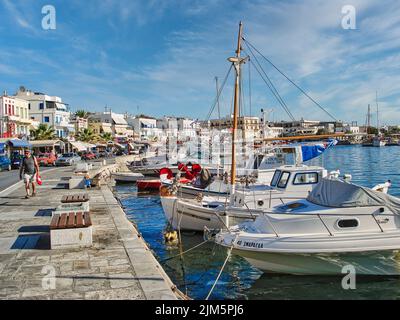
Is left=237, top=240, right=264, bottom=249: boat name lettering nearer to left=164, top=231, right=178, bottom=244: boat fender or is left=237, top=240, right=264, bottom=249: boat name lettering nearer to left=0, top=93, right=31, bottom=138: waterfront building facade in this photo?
left=164, top=231, right=178, bottom=244: boat fender

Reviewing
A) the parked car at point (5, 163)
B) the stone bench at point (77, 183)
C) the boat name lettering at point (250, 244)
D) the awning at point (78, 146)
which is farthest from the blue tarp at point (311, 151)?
the awning at point (78, 146)

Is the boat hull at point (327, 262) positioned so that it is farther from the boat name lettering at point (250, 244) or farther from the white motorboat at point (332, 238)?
the boat name lettering at point (250, 244)

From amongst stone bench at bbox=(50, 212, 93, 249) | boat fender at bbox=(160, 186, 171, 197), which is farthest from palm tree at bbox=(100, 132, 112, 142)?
stone bench at bbox=(50, 212, 93, 249)

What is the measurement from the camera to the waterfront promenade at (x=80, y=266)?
660 cm

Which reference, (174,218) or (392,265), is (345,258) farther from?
(174,218)

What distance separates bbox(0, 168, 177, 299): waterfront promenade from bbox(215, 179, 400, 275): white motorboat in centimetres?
300

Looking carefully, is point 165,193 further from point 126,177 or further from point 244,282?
point 126,177

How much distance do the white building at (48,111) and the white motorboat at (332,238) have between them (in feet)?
220

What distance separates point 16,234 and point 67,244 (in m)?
2.42

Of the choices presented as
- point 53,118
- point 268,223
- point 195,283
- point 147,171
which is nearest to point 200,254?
point 195,283

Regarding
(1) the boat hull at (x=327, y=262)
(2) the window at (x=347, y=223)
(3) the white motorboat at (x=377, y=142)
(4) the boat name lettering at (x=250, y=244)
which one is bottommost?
(1) the boat hull at (x=327, y=262)

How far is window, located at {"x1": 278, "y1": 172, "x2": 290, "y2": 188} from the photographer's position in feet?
52.0

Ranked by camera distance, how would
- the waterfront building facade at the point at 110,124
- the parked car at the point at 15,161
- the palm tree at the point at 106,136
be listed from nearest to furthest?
the parked car at the point at 15,161 → the palm tree at the point at 106,136 → the waterfront building facade at the point at 110,124

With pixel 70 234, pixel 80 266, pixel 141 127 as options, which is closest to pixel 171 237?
pixel 70 234
